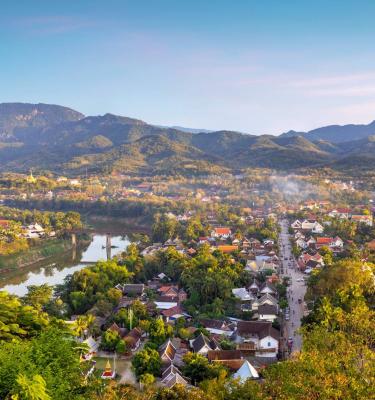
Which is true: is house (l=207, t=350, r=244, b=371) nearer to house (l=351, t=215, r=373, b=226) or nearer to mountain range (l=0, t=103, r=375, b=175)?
house (l=351, t=215, r=373, b=226)

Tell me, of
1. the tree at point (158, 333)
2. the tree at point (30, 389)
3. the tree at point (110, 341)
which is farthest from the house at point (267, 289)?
the tree at point (30, 389)

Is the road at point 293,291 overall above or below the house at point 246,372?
below

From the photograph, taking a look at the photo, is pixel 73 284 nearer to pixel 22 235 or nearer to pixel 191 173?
pixel 22 235

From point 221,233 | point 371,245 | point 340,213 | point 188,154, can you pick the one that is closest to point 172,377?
point 371,245

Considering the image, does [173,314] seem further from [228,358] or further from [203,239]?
[203,239]

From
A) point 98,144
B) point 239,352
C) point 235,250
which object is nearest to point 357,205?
point 235,250

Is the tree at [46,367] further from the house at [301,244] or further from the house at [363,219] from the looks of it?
the house at [363,219]
